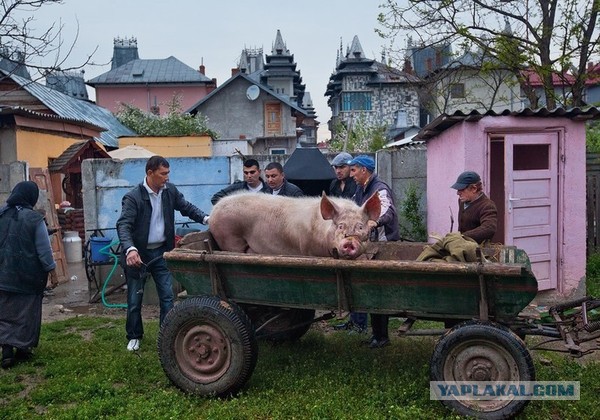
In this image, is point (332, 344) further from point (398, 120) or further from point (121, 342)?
point (398, 120)

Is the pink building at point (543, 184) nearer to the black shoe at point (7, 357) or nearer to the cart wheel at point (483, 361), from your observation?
the cart wheel at point (483, 361)

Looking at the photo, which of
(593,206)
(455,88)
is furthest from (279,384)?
(455,88)

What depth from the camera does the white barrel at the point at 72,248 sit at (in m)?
11.9

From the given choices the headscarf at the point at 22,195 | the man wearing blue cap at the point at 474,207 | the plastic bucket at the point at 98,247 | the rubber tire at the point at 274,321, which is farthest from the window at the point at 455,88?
the headscarf at the point at 22,195

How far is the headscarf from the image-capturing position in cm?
582

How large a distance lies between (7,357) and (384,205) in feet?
13.1

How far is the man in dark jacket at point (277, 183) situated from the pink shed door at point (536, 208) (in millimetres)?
3283

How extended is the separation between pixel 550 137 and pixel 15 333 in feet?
23.4

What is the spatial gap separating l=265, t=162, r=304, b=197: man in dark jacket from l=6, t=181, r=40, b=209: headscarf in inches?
97.3

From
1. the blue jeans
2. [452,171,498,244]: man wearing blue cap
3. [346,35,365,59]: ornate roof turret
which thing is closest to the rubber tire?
the blue jeans

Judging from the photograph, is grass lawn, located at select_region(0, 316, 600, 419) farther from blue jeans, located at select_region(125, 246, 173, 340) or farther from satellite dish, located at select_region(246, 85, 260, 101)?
satellite dish, located at select_region(246, 85, 260, 101)

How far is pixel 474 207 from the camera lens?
220 inches

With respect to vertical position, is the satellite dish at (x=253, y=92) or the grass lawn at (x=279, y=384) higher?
the satellite dish at (x=253, y=92)

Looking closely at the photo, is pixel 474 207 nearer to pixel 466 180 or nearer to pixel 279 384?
pixel 466 180
